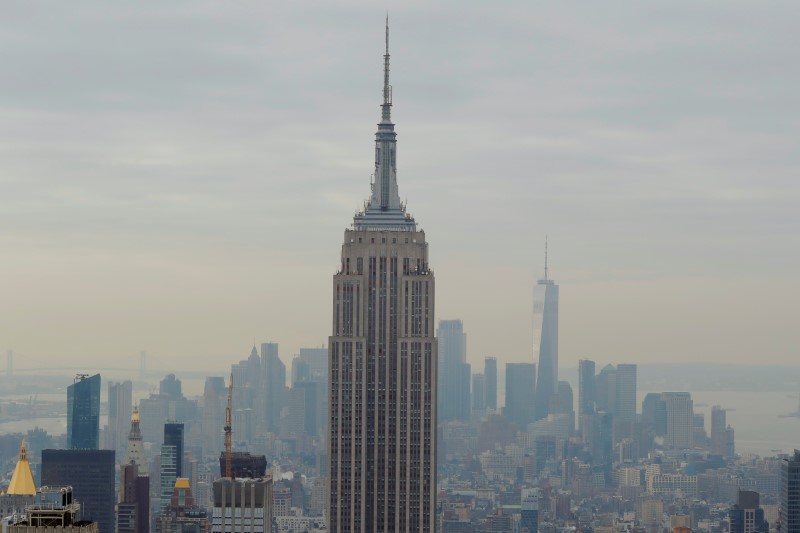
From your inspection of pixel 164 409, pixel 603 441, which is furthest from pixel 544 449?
pixel 164 409

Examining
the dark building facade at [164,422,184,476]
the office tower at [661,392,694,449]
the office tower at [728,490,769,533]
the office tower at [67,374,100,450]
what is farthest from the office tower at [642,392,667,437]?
the office tower at [67,374,100,450]

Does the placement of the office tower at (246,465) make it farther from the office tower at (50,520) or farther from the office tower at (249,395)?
the office tower at (50,520)

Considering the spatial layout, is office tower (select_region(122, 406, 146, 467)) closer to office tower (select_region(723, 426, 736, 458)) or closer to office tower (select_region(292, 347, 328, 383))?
office tower (select_region(292, 347, 328, 383))

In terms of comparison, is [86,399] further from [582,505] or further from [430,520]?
[582,505]

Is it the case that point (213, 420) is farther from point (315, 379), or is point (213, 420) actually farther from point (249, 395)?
point (315, 379)

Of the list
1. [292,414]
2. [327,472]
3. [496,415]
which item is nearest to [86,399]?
[292,414]
